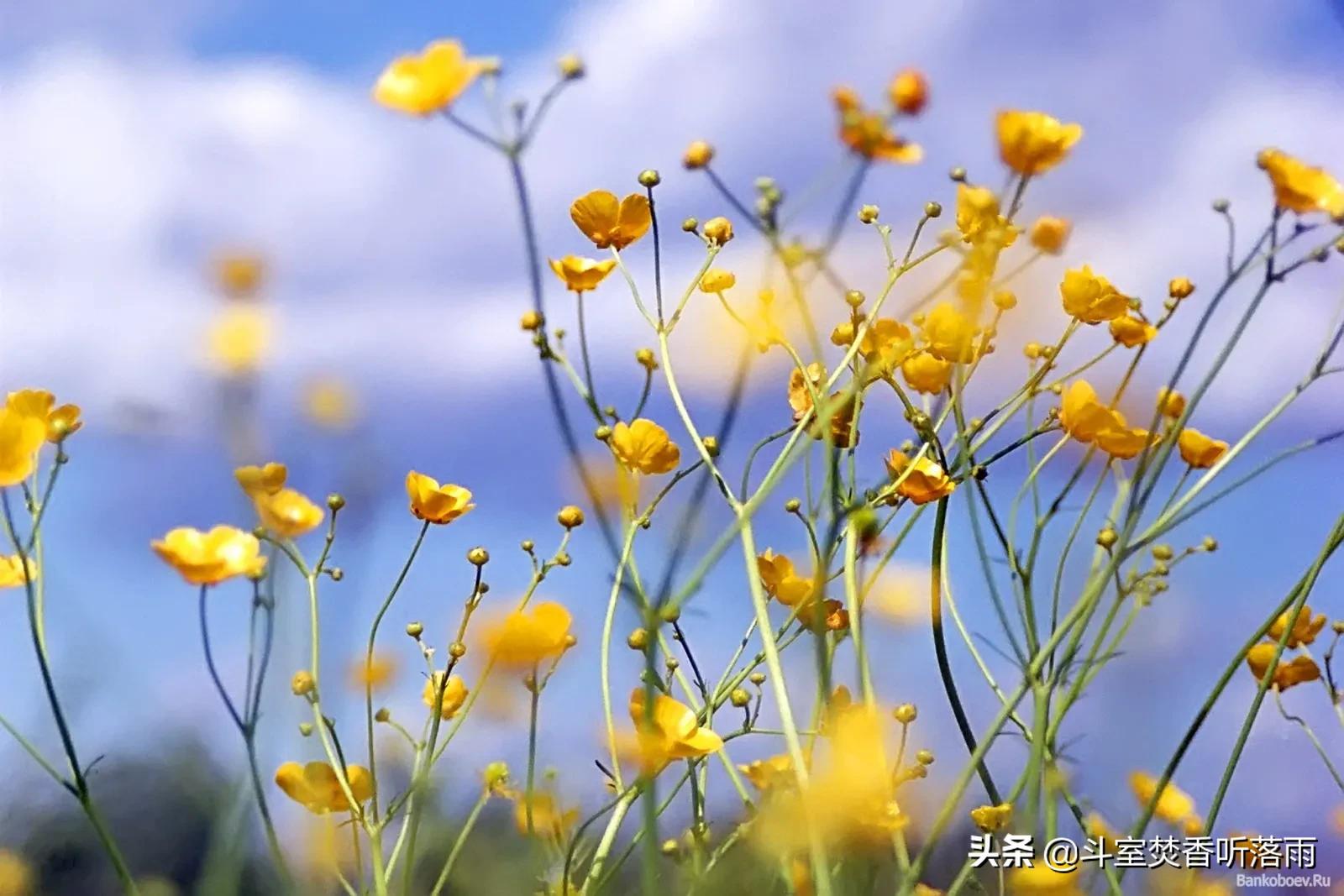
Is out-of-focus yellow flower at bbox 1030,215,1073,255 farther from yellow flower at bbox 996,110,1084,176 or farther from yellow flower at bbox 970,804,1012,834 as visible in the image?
yellow flower at bbox 970,804,1012,834

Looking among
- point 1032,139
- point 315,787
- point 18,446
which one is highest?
point 1032,139

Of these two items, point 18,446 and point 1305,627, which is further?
point 1305,627

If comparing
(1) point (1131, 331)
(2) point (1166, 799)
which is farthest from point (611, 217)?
(2) point (1166, 799)

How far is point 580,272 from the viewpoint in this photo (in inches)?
25.0

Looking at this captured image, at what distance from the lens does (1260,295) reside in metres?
0.62

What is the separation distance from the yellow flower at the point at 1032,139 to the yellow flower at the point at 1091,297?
0.12 metres

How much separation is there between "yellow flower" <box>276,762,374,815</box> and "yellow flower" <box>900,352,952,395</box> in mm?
321

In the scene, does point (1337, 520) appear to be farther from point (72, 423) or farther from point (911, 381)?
point (72, 423)

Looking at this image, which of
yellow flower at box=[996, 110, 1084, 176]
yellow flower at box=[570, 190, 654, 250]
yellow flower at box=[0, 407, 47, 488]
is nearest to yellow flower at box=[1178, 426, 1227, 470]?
yellow flower at box=[996, 110, 1084, 176]

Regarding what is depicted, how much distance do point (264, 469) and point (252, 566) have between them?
51mm

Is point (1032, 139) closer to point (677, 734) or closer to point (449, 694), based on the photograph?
point (677, 734)

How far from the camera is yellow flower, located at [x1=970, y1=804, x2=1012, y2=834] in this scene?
593mm

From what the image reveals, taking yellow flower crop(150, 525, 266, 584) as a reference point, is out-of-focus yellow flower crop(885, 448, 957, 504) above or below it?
above

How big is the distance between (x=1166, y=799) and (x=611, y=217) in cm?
46
